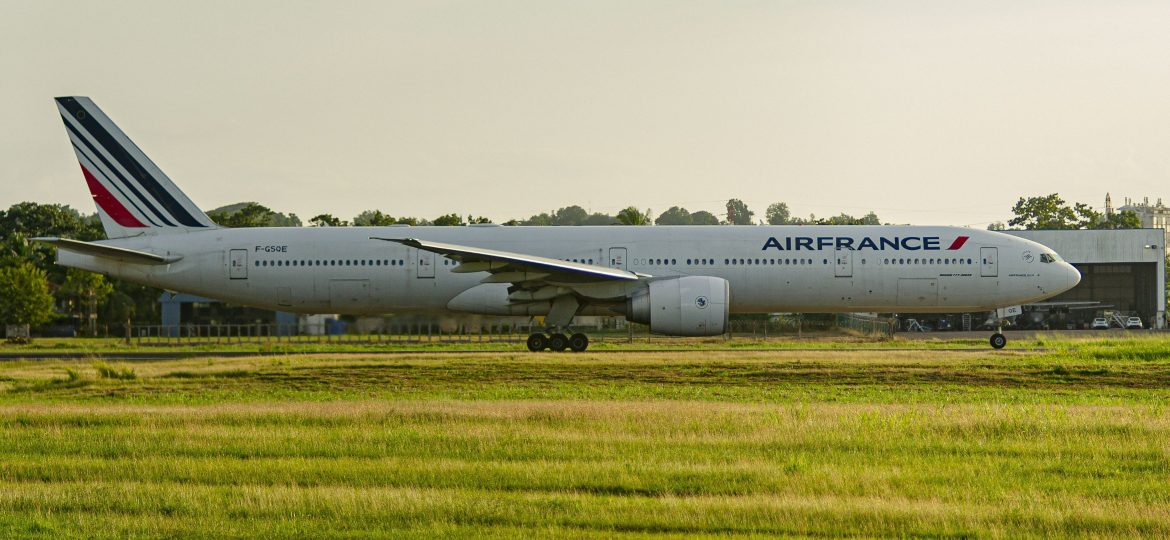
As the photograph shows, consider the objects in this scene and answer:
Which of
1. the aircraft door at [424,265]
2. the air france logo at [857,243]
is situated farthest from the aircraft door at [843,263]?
the aircraft door at [424,265]

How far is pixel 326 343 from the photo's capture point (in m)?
39.8

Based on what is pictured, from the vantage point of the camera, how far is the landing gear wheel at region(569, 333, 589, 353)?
3106 cm

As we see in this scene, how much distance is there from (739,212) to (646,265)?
150 metres

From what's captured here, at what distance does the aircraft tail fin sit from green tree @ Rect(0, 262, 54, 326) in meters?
27.8

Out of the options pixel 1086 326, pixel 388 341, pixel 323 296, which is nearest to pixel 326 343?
pixel 388 341

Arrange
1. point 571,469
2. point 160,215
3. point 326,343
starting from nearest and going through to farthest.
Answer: point 571,469
point 160,215
point 326,343

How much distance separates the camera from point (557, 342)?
31.2 metres

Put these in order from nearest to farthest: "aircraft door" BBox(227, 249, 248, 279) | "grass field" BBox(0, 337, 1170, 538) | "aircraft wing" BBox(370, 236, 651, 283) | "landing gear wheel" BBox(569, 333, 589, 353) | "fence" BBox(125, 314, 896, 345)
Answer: "grass field" BBox(0, 337, 1170, 538) < "aircraft wing" BBox(370, 236, 651, 283) < "landing gear wheel" BBox(569, 333, 589, 353) < "aircraft door" BBox(227, 249, 248, 279) < "fence" BBox(125, 314, 896, 345)

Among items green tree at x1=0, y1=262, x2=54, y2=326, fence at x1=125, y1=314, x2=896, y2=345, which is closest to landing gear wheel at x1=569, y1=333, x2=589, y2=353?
fence at x1=125, y1=314, x2=896, y2=345

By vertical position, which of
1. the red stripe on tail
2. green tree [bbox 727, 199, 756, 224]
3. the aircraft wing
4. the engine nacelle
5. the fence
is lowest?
the fence

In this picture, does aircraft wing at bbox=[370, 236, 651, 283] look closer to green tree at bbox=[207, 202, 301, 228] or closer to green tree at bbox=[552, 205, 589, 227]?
green tree at bbox=[207, 202, 301, 228]

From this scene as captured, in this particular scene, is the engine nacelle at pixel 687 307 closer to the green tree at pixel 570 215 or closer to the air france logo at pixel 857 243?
the air france logo at pixel 857 243

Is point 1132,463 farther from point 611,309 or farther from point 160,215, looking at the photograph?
point 160,215

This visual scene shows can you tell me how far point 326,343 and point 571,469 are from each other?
98.7 feet
